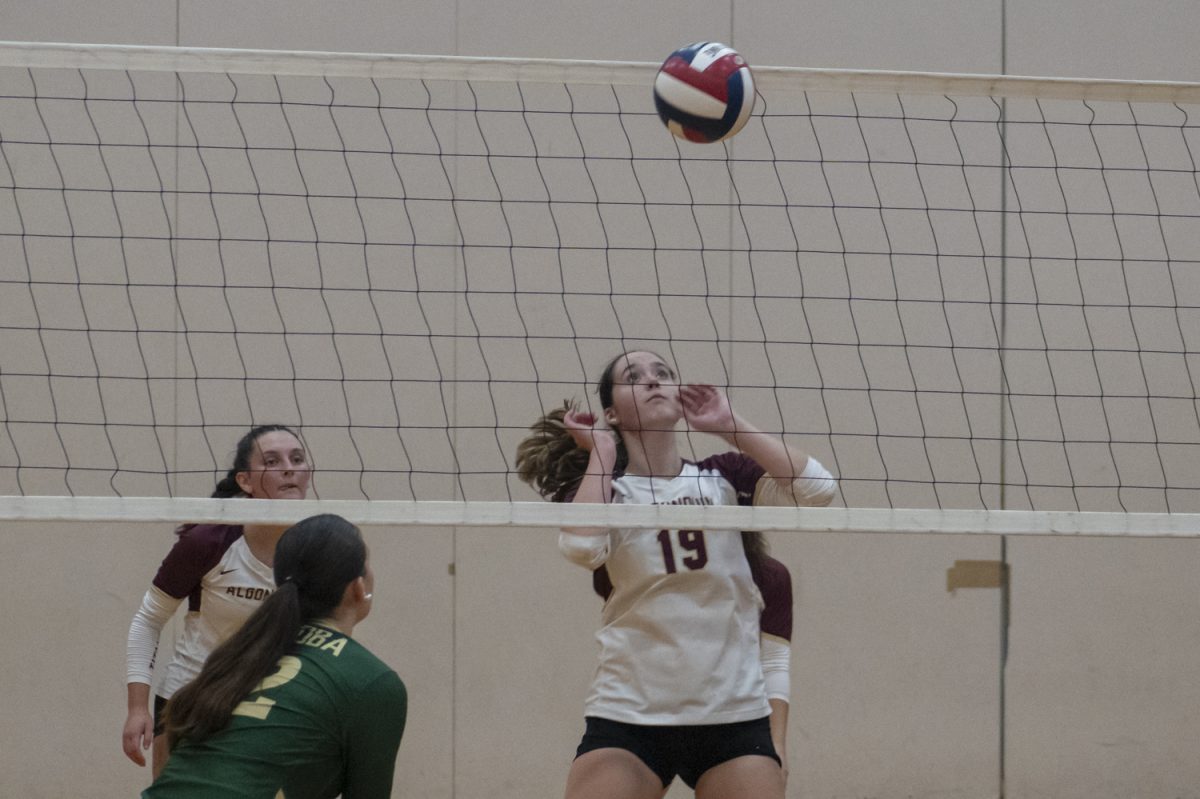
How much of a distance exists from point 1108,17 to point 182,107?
4.41 m

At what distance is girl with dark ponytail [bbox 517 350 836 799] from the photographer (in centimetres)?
332

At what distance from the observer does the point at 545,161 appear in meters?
6.20

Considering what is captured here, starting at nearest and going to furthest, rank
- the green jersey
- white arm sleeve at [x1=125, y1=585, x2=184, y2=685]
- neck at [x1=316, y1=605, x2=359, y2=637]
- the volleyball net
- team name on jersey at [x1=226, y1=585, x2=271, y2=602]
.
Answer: the green jersey → neck at [x1=316, y1=605, x2=359, y2=637] → team name on jersey at [x1=226, y1=585, x2=271, y2=602] → white arm sleeve at [x1=125, y1=585, x2=184, y2=685] → the volleyball net

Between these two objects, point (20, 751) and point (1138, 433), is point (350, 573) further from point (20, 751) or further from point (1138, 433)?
point (1138, 433)

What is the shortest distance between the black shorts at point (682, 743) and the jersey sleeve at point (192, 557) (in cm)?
136

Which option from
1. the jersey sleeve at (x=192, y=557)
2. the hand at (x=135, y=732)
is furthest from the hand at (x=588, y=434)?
the hand at (x=135, y=732)

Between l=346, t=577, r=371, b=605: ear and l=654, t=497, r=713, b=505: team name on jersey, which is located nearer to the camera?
l=346, t=577, r=371, b=605: ear

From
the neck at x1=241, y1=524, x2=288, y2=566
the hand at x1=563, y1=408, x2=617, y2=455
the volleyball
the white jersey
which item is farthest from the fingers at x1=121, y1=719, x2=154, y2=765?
the volleyball

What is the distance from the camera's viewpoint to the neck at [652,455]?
12.0 feet

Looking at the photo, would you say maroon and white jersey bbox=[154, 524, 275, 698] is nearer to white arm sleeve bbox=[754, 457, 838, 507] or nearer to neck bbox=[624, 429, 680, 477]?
neck bbox=[624, 429, 680, 477]

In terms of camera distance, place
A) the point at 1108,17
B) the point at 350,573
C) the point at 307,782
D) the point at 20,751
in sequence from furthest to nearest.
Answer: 1. the point at 1108,17
2. the point at 20,751
3. the point at 350,573
4. the point at 307,782

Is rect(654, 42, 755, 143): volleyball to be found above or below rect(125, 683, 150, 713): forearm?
above

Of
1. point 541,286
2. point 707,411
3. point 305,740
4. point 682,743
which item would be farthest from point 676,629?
point 541,286

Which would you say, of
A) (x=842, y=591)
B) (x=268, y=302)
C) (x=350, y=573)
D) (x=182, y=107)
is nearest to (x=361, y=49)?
(x=182, y=107)
